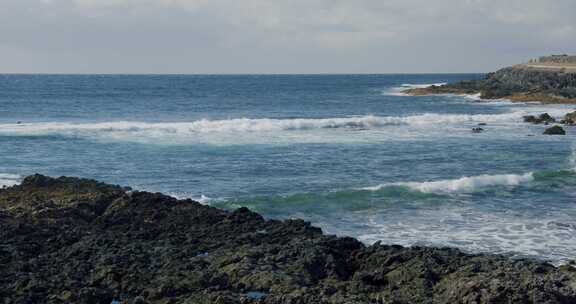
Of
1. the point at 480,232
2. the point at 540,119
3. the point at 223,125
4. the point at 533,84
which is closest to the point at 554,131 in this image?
the point at 540,119

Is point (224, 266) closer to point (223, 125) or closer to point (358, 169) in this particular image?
point (358, 169)

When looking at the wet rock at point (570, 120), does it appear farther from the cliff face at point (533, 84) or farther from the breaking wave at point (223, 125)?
the cliff face at point (533, 84)

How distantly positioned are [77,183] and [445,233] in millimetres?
10462

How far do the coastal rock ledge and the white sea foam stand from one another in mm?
8620

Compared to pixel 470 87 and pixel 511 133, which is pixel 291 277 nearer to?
pixel 511 133

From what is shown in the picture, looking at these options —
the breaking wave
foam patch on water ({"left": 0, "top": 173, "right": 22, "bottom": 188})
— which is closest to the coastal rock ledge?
foam patch on water ({"left": 0, "top": 173, "right": 22, "bottom": 188})

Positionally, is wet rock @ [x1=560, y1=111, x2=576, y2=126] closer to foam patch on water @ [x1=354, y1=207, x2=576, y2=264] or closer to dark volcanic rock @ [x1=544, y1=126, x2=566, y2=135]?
dark volcanic rock @ [x1=544, y1=126, x2=566, y2=135]

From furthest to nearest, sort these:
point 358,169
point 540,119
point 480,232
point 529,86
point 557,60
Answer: point 557,60 → point 529,86 → point 540,119 → point 358,169 → point 480,232

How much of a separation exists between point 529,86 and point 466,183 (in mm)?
60001

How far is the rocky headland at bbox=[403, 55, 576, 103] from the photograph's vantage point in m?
68.8

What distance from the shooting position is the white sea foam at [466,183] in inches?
931

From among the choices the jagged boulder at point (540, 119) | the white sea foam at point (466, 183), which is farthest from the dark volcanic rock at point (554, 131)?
the white sea foam at point (466, 183)

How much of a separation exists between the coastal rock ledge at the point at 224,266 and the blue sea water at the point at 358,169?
10.9 ft

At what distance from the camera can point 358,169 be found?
1102 inches
